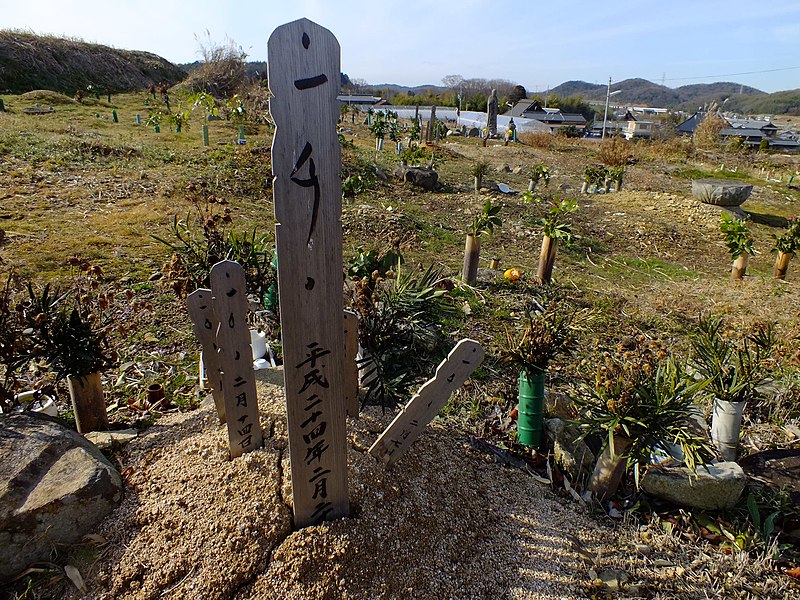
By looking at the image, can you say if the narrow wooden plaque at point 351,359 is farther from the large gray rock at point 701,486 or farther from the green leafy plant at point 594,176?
the green leafy plant at point 594,176

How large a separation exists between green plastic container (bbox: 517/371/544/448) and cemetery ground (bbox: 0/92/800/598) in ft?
0.37

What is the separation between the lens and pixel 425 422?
7.84 feet

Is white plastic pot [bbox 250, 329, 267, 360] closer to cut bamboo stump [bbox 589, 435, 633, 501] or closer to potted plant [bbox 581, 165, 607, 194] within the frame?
cut bamboo stump [bbox 589, 435, 633, 501]

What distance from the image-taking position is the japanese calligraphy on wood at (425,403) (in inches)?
92.1

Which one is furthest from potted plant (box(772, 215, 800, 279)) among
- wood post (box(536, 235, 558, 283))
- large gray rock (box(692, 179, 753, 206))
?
large gray rock (box(692, 179, 753, 206))

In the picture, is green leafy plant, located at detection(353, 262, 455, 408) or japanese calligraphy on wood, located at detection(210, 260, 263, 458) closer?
japanese calligraphy on wood, located at detection(210, 260, 263, 458)

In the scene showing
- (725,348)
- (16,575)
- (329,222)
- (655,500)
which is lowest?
(655,500)

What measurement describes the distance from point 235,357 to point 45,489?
91 cm

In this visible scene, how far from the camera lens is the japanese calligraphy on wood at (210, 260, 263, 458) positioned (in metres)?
2.15

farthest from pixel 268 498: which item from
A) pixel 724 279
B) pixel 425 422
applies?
pixel 724 279

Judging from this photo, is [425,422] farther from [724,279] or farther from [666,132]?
[666,132]

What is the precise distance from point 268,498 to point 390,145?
17.5 m

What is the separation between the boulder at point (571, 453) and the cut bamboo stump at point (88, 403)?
2.68m

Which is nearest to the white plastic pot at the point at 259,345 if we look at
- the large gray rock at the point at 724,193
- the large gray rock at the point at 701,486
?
the large gray rock at the point at 701,486
